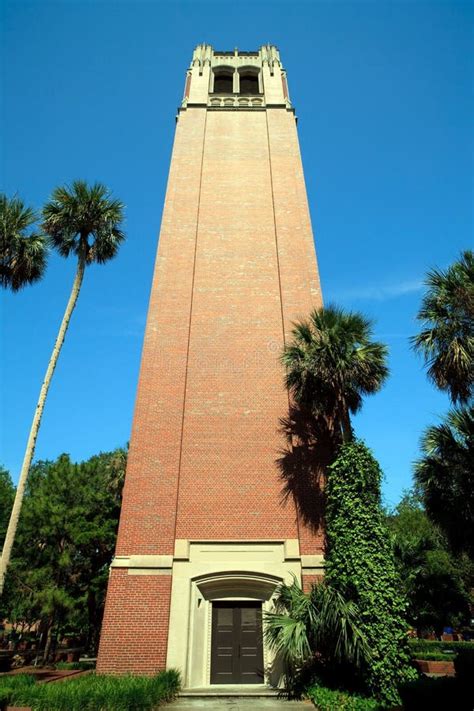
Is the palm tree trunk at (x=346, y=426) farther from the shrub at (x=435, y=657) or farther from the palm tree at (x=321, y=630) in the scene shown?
the shrub at (x=435, y=657)

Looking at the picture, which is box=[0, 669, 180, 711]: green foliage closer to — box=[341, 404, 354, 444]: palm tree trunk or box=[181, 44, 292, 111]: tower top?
box=[341, 404, 354, 444]: palm tree trunk

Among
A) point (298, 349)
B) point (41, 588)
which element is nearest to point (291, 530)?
point (298, 349)

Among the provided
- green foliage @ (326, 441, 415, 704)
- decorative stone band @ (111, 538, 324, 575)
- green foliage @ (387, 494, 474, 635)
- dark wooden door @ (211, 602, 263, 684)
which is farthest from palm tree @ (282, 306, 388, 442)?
green foliage @ (387, 494, 474, 635)

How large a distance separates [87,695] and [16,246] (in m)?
13.7

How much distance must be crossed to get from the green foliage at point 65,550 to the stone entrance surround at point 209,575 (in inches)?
548

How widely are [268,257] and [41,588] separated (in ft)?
72.6

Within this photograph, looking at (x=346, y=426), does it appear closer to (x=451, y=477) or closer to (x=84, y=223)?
(x=451, y=477)

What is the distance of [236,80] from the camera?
32.5 meters

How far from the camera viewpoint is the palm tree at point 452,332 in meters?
14.7

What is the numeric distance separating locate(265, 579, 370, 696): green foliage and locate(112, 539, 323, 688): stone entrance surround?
1.33 meters

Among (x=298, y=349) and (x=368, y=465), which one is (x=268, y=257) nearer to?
(x=298, y=349)

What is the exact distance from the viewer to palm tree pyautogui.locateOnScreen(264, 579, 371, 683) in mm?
12180

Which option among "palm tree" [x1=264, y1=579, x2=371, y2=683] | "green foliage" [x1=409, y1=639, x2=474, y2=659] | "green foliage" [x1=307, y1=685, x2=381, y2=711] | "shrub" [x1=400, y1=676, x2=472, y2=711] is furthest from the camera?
"green foliage" [x1=409, y1=639, x2=474, y2=659]

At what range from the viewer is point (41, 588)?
26.7m
